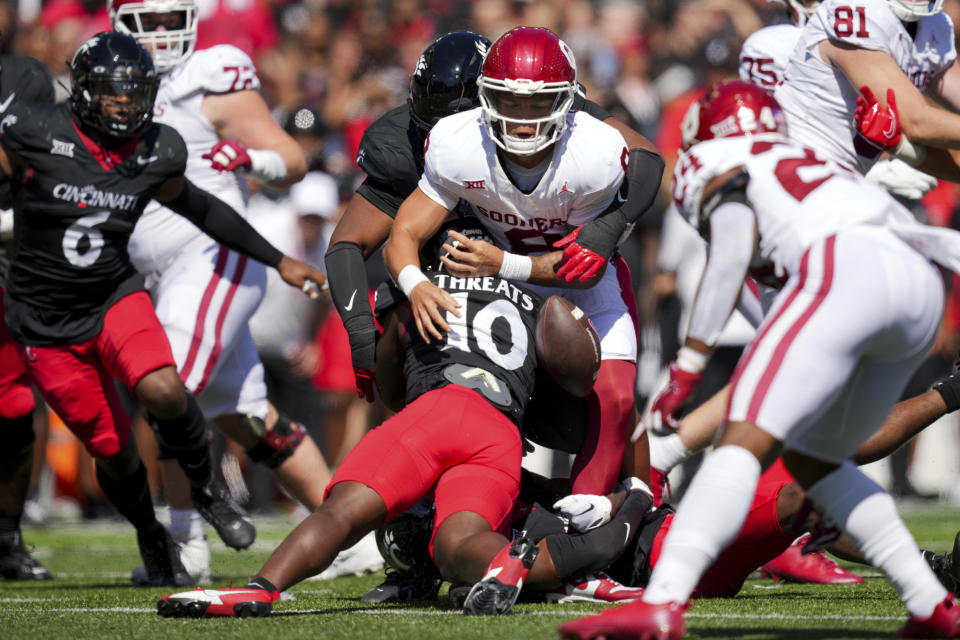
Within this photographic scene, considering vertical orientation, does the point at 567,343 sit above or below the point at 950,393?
above

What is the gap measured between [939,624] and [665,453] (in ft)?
6.28

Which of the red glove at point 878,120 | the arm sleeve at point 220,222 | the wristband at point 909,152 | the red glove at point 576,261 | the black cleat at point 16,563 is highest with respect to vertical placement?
the red glove at point 878,120

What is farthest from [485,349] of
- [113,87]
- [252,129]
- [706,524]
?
[252,129]

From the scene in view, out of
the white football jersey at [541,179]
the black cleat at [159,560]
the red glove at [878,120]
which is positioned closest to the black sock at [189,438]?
the black cleat at [159,560]

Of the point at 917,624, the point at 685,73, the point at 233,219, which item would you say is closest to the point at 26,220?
the point at 233,219

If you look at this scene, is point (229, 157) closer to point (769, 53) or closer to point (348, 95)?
point (769, 53)

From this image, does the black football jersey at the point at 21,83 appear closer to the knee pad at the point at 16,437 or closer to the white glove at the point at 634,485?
the knee pad at the point at 16,437

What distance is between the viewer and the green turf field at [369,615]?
3379 millimetres

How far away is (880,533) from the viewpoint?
127 inches

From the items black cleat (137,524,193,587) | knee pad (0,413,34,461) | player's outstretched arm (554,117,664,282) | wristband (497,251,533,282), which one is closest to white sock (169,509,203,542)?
black cleat (137,524,193,587)

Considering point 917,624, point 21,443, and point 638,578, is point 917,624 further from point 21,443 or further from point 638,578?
point 21,443

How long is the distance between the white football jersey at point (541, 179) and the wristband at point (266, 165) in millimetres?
1399

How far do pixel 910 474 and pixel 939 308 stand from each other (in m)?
6.28

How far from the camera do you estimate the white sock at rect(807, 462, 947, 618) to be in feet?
10.4
